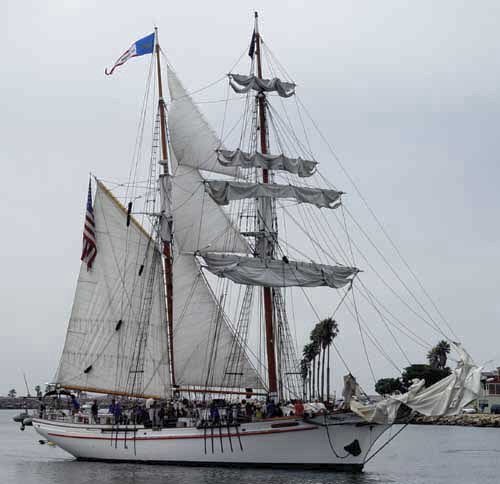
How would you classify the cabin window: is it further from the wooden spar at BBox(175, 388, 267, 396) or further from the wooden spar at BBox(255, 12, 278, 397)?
the wooden spar at BBox(255, 12, 278, 397)

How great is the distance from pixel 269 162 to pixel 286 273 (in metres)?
6.62

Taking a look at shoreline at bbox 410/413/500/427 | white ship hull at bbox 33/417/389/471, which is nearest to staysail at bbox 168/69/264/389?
white ship hull at bbox 33/417/389/471

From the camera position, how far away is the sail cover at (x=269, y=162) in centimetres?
5581

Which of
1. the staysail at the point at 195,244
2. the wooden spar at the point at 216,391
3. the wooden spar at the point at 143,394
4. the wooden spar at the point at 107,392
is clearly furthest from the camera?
the wooden spar at the point at 107,392

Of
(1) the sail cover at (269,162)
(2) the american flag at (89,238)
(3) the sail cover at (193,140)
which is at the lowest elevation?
(2) the american flag at (89,238)

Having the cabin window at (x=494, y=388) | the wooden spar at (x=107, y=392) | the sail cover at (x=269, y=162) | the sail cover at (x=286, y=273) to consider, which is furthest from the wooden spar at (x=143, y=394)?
the cabin window at (x=494, y=388)

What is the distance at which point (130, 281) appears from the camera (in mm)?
61969

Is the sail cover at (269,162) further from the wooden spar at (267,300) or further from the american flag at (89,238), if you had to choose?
the american flag at (89,238)

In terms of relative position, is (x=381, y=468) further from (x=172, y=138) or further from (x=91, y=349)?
(x=172, y=138)

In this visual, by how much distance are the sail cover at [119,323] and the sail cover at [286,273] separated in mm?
9130

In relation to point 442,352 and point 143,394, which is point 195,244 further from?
point 442,352

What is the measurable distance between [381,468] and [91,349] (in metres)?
19.3

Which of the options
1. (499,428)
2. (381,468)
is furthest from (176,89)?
(499,428)

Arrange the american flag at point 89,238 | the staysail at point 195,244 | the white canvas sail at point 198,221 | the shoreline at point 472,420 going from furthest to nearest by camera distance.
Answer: the shoreline at point 472,420 < the american flag at point 89,238 < the white canvas sail at point 198,221 < the staysail at point 195,244
